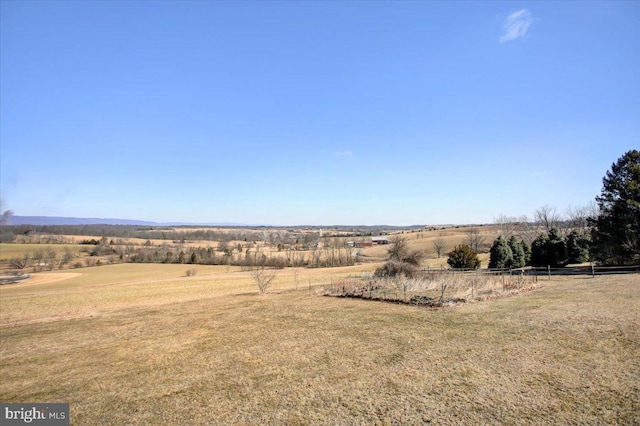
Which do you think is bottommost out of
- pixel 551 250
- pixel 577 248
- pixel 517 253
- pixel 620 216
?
pixel 517 253

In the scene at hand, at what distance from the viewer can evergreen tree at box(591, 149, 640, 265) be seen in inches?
1093

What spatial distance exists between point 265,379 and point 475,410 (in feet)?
16.3

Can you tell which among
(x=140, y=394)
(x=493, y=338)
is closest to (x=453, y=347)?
(x=493, y=338)

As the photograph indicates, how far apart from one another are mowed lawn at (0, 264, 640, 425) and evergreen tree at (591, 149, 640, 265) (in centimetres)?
1470

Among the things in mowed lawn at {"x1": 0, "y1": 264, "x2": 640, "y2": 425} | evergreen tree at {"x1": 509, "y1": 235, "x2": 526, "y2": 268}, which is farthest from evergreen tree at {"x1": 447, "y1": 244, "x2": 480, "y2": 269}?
mowed lawn at {"x1": 0, "y1": 264, "x2": 640, "y2": 425}

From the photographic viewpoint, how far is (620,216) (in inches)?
1126

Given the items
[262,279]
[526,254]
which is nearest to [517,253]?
[526,254]

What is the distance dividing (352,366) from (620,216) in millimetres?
32115

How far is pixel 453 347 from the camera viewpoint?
1016 centimetres

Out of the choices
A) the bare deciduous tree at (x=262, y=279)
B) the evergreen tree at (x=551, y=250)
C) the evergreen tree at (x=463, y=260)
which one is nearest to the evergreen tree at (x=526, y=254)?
the evergreen tree at (x=551, y=250)

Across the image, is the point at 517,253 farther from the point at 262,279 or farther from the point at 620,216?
the point at 262,279

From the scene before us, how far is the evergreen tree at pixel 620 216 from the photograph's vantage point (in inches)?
1093

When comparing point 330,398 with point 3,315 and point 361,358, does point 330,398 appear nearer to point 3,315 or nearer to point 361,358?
point 361,358

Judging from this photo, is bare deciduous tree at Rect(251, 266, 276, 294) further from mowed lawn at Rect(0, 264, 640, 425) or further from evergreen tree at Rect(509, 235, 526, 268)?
evergreen tree at Rect(509, 235, 526, 268)
